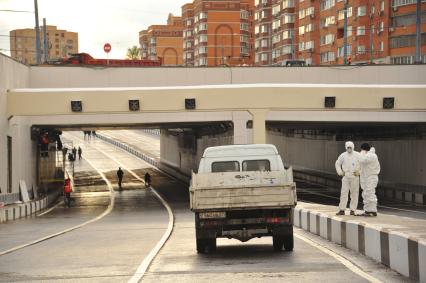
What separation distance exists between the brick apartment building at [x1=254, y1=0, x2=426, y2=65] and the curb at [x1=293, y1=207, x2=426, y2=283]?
180ft

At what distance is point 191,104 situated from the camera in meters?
44.2

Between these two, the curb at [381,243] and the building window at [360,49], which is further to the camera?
the building window at [360,49]

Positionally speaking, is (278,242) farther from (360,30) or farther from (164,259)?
(360,30)

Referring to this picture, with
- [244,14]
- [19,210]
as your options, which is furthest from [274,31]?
[19,210]

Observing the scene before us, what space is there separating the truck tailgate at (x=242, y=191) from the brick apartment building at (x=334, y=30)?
57.5 meters

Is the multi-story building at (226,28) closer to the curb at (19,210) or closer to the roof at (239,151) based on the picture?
the curb at (19,210)

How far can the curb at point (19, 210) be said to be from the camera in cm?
3834

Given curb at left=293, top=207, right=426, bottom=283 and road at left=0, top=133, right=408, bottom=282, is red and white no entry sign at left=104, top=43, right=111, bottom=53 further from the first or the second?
curb at left=293, top=207, right=426, bottom=283

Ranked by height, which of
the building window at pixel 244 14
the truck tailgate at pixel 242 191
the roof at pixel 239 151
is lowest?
the truck tailgate at pixel 242 191

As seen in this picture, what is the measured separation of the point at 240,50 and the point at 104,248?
516 feet

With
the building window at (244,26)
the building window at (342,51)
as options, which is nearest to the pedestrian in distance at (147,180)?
the building window at (342,51)

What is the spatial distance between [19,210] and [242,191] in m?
25.9

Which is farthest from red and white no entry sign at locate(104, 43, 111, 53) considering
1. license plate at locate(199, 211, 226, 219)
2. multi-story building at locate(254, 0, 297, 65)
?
multi-story building at locate(254, 0, 297, 65)

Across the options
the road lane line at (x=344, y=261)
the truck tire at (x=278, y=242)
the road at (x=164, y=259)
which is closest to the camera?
the road lane line at (x=344, y=261)
